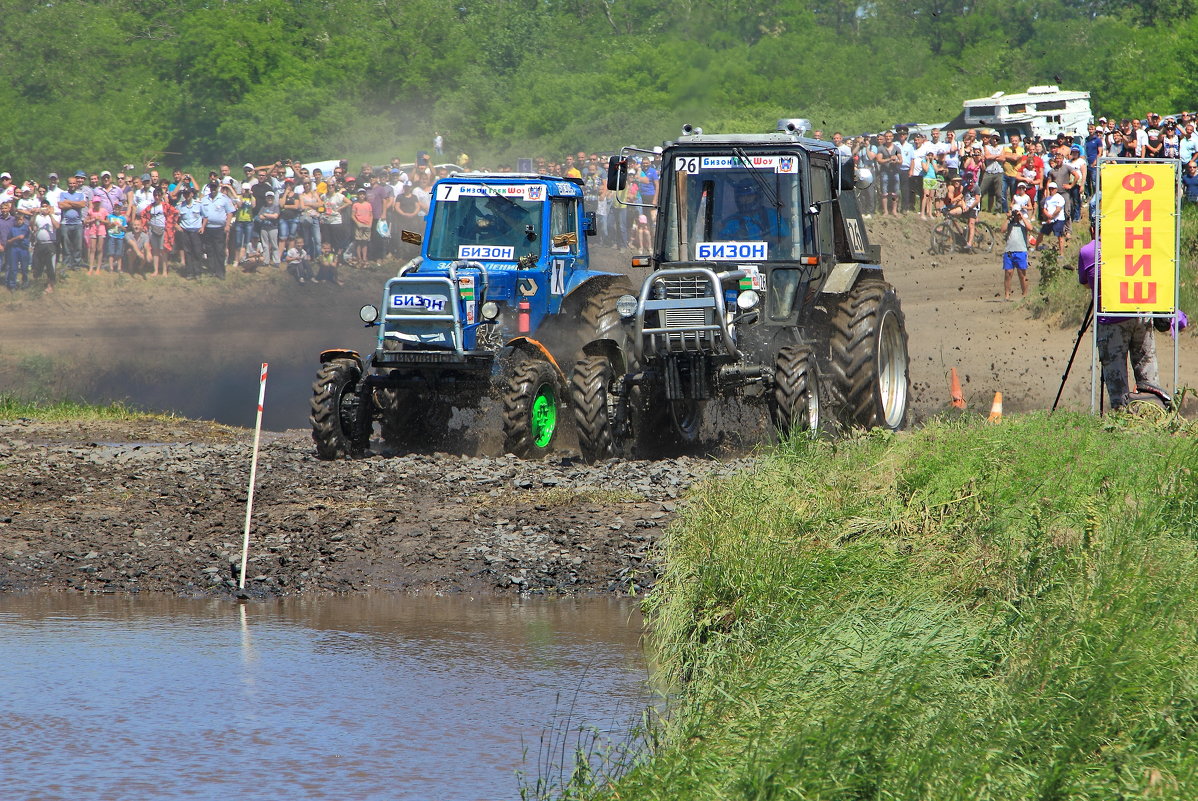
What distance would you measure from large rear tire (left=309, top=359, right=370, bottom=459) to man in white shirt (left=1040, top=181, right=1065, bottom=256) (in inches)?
546

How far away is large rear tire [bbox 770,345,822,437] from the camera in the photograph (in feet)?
42.2

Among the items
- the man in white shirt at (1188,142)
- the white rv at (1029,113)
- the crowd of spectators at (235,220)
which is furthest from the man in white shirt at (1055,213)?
the white rv at (1029,113)

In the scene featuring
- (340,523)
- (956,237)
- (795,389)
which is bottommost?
(340,523)

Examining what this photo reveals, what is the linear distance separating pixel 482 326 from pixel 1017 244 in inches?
425

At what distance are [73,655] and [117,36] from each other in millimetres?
41789

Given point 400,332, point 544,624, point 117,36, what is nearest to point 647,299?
point 400,332

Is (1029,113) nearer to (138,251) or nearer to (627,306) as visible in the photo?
(138,251)

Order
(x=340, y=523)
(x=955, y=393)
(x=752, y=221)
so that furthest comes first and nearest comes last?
1. (x=955, y=393)
2. (x=752, y=221)
3. (x=340, y=523)

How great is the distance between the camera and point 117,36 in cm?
4634

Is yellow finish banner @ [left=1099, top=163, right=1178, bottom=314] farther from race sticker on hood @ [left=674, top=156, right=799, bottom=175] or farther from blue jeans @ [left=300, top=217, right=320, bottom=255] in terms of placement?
blue jeans @ [left=300, top=217, right=320, bottom=255]

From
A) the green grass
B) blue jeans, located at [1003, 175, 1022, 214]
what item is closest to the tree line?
blue jeans, located at [1003, 175, 1022, 214]

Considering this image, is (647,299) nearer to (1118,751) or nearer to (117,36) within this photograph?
(1118,751)

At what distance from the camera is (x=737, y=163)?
14016 mm

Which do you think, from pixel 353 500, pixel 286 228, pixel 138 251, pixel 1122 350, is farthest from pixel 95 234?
pixel 1122 350
